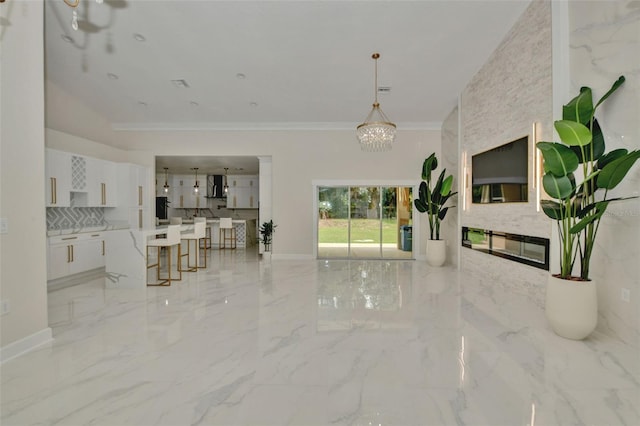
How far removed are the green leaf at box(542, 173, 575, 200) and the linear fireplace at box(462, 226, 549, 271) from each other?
50.2 inches

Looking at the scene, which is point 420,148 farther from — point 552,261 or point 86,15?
point 86,15

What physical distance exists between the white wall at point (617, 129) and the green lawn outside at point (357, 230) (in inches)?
179

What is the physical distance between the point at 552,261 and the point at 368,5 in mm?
3843

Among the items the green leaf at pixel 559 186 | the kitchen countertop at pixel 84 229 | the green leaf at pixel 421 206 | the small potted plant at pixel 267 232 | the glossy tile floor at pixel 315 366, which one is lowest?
the glossy tile floor at pixel 315 366

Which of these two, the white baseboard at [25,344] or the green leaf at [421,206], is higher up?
the green leaf at [421,206]

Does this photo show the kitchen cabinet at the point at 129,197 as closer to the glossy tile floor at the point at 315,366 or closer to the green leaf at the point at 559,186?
the glossy tile floor at the point at 315,366

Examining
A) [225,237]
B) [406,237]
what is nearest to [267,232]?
[225,237]

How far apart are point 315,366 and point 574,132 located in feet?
9.84

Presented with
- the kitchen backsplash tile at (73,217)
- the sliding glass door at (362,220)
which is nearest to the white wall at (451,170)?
the sliding glass door at (362,220)

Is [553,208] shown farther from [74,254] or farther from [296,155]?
[74,254]

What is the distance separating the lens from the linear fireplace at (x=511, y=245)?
3.73 m

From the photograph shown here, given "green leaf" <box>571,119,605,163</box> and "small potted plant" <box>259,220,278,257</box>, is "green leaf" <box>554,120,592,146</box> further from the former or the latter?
"small potted plant" <box>259,220,278,257</box>

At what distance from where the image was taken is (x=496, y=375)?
2.18 m

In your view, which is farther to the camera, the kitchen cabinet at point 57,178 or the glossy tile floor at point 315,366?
the kitchen cabinet at point 57,178
